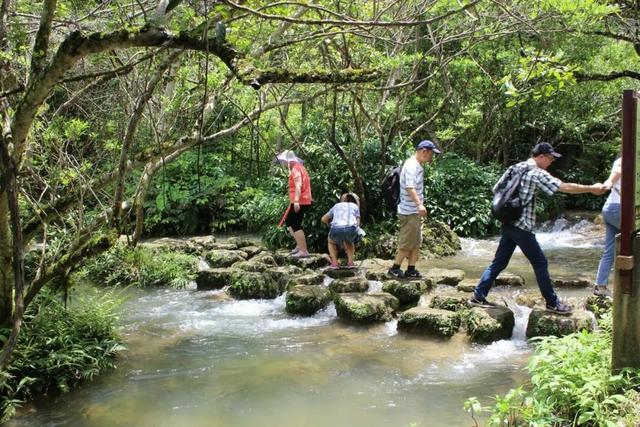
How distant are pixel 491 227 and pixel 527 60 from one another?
8.30m

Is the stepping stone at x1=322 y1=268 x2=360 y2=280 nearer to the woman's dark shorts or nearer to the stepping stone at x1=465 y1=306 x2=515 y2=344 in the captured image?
the woman's dark shorts

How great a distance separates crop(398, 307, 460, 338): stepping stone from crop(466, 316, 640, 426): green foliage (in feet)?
7.62

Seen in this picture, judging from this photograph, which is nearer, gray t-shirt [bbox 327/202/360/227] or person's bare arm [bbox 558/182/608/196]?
person's bare arm [bbox 558/182/608/196]

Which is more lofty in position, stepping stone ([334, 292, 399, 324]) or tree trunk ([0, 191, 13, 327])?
tree trunk ([0, 191, 13, 327])

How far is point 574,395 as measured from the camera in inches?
148

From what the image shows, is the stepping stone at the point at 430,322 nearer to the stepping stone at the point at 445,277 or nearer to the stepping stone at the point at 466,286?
the stepping stone at the point at 466,286

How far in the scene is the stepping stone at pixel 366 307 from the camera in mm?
7266

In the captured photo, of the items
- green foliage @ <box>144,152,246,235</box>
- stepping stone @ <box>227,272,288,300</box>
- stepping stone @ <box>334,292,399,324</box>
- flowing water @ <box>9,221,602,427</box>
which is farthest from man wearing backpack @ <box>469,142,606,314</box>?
green foliage @ <box>144,152,246,235</box>

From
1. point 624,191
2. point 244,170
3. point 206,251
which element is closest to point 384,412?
point 624,191

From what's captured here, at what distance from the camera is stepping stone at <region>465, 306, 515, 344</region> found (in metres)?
6.41

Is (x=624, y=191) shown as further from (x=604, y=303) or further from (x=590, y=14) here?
(x=590, y=14)

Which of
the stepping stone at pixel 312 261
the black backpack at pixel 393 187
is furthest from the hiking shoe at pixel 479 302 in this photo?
the stepping stone at pixel 312 261

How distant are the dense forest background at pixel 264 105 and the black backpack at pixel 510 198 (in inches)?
39.4

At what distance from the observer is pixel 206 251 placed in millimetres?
12180
